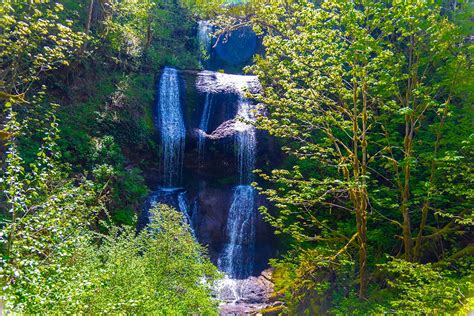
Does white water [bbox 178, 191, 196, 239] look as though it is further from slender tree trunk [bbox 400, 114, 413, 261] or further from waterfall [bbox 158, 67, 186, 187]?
slender tree trunk [bbox 400, 114, 413, 261]

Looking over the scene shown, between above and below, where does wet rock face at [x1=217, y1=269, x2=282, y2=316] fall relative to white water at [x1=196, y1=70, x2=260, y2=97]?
below

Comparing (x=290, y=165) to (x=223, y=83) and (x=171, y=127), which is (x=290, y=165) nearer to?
(x=223, y=83)

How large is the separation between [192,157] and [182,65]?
6656mm

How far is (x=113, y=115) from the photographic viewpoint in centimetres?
1404

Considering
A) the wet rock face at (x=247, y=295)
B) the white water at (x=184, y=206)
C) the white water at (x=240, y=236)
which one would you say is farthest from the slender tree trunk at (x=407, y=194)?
the white water at (x=184, y=206)

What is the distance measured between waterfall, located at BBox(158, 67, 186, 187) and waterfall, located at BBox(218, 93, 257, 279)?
2.62 meters

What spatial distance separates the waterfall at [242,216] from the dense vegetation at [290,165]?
1.21 metres

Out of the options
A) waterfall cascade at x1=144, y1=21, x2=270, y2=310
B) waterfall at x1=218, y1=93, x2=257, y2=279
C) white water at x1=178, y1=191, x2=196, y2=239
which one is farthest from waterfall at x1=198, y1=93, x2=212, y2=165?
white water at x1=178, y1=191, x2=196, y2=239

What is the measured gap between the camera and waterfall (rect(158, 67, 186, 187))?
15047mm

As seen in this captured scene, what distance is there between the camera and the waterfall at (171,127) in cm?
1505

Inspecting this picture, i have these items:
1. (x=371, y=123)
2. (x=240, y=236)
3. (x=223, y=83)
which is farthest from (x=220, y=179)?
(x=371, y=123)

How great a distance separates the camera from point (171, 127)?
15.6m

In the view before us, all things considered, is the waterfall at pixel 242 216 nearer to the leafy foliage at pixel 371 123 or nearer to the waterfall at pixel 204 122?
the waterfall at pixel 204 122

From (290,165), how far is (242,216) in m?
2.99
